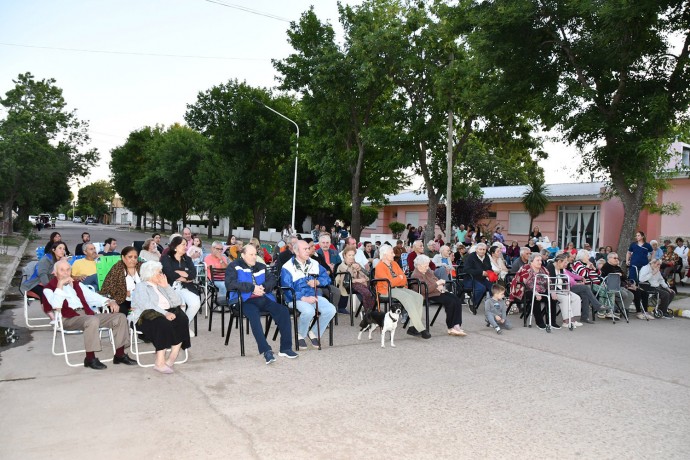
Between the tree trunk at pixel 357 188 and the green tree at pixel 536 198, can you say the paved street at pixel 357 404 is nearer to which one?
the tree trunk at pixel 357 188

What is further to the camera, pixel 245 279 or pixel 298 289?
pixel 298 289

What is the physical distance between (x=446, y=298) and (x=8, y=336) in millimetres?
6344

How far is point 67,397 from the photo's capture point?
4992 mm

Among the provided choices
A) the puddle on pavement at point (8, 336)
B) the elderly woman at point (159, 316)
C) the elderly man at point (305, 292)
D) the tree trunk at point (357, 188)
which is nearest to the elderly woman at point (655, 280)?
the elderly man at point (305, 292)

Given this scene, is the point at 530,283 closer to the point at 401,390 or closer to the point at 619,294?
the point at 619,294

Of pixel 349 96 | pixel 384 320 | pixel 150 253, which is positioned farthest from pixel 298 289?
pixel 349 96

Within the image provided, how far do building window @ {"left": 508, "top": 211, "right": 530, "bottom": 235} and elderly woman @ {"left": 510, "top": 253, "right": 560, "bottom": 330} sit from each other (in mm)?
20492

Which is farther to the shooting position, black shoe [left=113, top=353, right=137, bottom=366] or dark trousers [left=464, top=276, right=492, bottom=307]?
dark trousers [left=464, top=276, right=492, bottom=307]

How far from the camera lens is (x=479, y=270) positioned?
34.2 ft

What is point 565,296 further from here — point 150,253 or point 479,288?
point 150,253

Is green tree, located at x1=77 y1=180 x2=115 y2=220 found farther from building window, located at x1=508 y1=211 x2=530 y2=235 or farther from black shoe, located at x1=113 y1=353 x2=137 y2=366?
black shoe, located at x1=113 y1=353 x2=137 y2=366

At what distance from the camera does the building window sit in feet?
95.9

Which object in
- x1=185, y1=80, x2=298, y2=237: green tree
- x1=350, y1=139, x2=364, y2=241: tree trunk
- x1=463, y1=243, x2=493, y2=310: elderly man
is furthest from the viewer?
x1=185, y1=80, x2=298, y2=237: green tree

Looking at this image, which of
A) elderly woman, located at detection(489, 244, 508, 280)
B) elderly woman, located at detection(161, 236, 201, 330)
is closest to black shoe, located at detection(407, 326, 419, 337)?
elderly woman, located at detection(161, 236, 201, 330)
